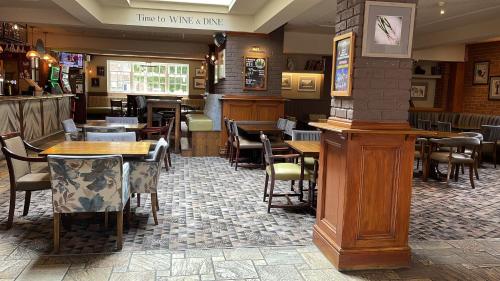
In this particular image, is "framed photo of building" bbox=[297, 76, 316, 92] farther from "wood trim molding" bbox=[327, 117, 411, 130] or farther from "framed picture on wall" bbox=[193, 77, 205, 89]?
"wood trim molding" bbox=[327, 117, 411, 130]

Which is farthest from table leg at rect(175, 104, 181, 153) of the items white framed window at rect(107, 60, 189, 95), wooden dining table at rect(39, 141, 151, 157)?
white framed window at rect(107, 60, 189, 95)

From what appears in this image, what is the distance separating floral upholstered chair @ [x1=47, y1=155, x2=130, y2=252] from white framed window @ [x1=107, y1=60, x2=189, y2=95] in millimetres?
15326

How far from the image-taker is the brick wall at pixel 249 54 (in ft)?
26.8

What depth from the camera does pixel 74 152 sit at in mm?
3668

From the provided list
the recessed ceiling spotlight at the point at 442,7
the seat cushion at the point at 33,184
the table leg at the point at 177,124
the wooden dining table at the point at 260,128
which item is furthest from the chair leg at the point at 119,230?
the recessed ceiling spotlight at the point at 442,7

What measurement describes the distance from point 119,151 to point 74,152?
0.40 m

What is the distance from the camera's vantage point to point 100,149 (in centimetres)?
389

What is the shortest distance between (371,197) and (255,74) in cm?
555

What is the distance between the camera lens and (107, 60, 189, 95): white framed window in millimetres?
17703

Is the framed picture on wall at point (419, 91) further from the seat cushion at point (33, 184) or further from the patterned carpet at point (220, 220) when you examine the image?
the seat cushion at point (33, 184)

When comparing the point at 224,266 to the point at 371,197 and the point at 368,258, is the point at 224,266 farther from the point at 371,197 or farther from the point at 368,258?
the point at 371,197

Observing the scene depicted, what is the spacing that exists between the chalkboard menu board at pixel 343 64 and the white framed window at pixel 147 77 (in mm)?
15340

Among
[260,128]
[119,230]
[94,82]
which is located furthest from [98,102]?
[119,230]

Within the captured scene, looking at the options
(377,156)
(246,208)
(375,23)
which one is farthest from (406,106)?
(246,208)
